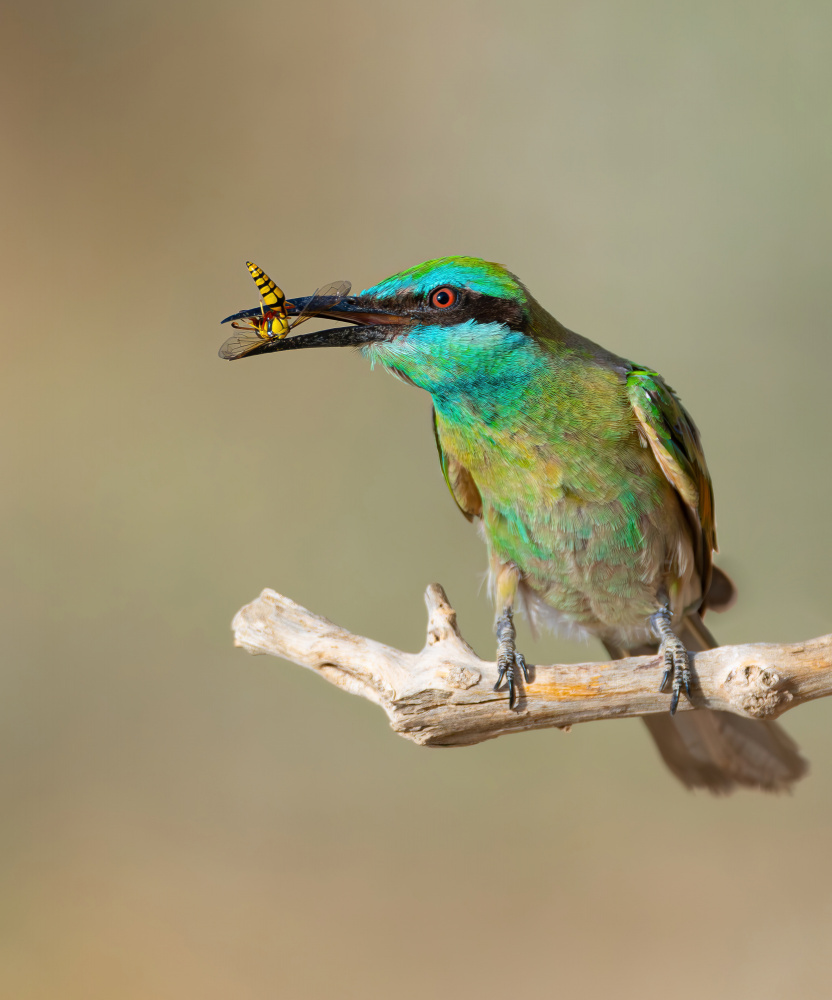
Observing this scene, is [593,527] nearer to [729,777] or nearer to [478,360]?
[478,360]

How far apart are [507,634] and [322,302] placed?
80 cm

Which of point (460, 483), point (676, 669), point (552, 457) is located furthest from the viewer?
point (460, 483)

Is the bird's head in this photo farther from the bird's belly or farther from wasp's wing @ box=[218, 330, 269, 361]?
the bird's belly

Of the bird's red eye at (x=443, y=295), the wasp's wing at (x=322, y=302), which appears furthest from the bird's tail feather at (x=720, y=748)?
the wasp's wing at (x=322, y=302)

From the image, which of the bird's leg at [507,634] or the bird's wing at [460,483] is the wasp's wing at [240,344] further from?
the bird's leg at [507,634]

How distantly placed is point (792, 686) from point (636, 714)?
293 millimetres

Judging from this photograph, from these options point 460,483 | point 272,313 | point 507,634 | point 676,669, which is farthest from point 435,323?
point 676,669

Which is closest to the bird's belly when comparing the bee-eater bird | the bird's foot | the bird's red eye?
the bee-eater bird

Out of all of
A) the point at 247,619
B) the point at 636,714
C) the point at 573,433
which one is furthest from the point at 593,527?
the point at 247,619

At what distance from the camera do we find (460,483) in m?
2.00

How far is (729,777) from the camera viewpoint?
6.97 ft

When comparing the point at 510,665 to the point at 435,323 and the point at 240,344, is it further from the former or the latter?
the point at 240,344

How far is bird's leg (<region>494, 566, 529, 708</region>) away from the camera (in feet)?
5.33

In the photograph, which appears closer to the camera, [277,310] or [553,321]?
[277,310]
